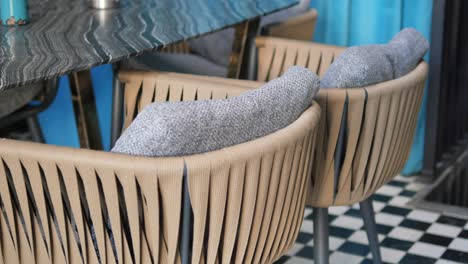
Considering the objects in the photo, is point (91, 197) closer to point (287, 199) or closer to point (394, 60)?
point (287, 199)

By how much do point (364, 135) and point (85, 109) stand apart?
845mm

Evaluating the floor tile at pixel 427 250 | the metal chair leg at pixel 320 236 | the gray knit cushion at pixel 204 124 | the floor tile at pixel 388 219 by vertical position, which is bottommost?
the floor tile at pixel 388 219

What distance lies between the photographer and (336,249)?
3.01m

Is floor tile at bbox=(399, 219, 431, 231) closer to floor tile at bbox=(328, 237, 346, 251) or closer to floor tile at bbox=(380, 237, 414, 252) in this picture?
floor tile at bbox=(380, 237, 414, 252)

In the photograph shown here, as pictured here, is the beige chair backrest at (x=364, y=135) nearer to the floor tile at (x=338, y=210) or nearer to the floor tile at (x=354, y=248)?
the floor tile at (x=354, y=248)

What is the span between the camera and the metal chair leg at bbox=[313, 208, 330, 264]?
87.0 inches

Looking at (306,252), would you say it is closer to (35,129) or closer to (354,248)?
(354,248)

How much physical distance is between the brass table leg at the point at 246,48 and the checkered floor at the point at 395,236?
0.69 metres

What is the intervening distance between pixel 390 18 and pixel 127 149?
2.37 metres

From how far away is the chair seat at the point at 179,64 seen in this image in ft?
10.4

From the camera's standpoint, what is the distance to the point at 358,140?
6.97ft

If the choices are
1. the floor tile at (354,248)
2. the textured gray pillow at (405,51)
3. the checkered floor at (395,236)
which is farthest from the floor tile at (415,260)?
the textured gray pillow at (405,51)

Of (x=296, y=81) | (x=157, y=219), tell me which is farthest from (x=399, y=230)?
(x=157, y=219)

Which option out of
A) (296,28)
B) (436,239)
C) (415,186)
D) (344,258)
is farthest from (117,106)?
(415,186)
